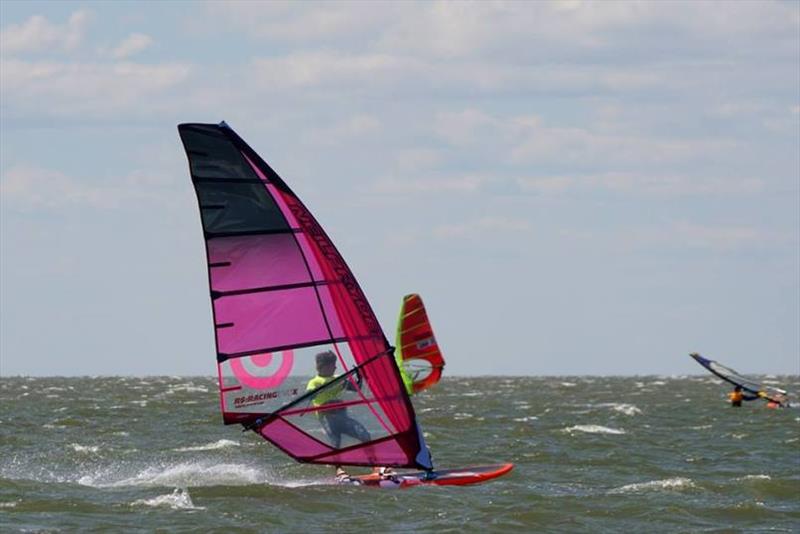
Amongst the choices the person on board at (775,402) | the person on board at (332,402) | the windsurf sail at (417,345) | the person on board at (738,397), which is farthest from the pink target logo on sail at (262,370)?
the person on board at (738,397)

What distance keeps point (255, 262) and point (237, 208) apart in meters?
0.61

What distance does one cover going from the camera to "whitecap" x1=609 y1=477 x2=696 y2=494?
1972 cm

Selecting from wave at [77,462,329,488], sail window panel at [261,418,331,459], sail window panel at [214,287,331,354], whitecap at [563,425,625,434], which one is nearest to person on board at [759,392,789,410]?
whitecap at [563,425,625,434]

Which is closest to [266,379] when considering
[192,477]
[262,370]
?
[262,370]

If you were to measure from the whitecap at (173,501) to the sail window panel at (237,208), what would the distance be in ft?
9.25

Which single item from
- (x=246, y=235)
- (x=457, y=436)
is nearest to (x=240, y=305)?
(x=246, y=235)

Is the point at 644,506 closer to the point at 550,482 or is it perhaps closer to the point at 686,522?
the point at 686,522

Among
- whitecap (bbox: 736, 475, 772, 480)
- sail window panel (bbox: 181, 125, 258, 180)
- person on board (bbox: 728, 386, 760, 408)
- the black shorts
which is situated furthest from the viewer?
person on board (bbox: 728, 386, 760, 408)

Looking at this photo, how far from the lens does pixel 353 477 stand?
62.8 feet

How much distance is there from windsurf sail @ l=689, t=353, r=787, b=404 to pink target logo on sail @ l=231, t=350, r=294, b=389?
32.4 meters

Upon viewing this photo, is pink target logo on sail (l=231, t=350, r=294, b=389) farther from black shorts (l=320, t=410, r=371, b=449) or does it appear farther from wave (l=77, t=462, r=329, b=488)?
wave (l=77, t=462, r=329, b=488)

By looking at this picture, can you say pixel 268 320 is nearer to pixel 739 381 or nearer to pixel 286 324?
pixel 286 324

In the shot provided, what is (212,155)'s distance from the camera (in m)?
16.9

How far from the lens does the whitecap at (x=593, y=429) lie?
3212 centimetres
